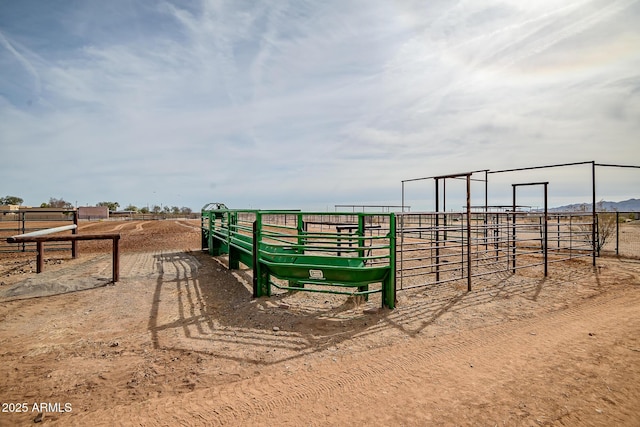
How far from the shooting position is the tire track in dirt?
9.25 feet

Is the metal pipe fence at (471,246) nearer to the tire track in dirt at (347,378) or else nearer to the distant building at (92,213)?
the tire track in dirt at (347,378)

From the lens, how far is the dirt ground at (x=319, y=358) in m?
2.87

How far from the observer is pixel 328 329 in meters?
4.79

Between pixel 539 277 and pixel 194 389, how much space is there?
8.74 meters

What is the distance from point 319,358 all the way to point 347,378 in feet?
1.85

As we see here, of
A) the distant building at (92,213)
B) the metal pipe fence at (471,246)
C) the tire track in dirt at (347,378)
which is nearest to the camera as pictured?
the tire track in dirt at (347,378)

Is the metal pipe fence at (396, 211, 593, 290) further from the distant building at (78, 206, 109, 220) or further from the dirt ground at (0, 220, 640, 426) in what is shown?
the distant building at (78, 206, 109, 220)

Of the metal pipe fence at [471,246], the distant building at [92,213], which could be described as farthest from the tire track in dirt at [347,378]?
the distant building at [92,213]

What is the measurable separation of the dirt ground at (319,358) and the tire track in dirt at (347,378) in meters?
0.02

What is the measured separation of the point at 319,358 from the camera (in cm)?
387

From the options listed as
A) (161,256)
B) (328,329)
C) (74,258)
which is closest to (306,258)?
(328,329)

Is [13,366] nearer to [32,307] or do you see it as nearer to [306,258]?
[32,307]

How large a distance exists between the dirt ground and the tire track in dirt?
0.06 ft

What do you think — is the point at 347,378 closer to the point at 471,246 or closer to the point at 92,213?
the point at 471,246
